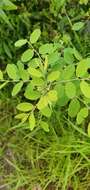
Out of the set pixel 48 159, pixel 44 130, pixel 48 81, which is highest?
pixel 48 81

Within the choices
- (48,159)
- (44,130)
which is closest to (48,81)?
(44,130)

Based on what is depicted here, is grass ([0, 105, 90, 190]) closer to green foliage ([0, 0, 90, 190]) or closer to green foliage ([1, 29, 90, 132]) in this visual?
green foliage ([0, 0, 90, 190])

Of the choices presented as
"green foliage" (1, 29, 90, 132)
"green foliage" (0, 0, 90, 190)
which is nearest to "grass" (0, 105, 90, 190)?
"green foliage" (0, 0, 90, 190)

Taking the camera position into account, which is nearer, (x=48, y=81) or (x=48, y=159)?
(x=48, y=81)

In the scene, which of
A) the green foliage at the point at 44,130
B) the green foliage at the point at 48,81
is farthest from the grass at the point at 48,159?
the green foliage at the point at 48,81

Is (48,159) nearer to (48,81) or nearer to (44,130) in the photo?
(44,130)

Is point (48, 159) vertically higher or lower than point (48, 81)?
lower

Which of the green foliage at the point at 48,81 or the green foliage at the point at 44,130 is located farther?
the green foliage at the point at 44,130

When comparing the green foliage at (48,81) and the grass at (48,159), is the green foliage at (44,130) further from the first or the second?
the green foliage at (48,81)

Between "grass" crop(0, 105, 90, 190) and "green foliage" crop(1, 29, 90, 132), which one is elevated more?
"green foliage" crop(1, 29, 90, 132)

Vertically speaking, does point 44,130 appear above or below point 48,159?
above
